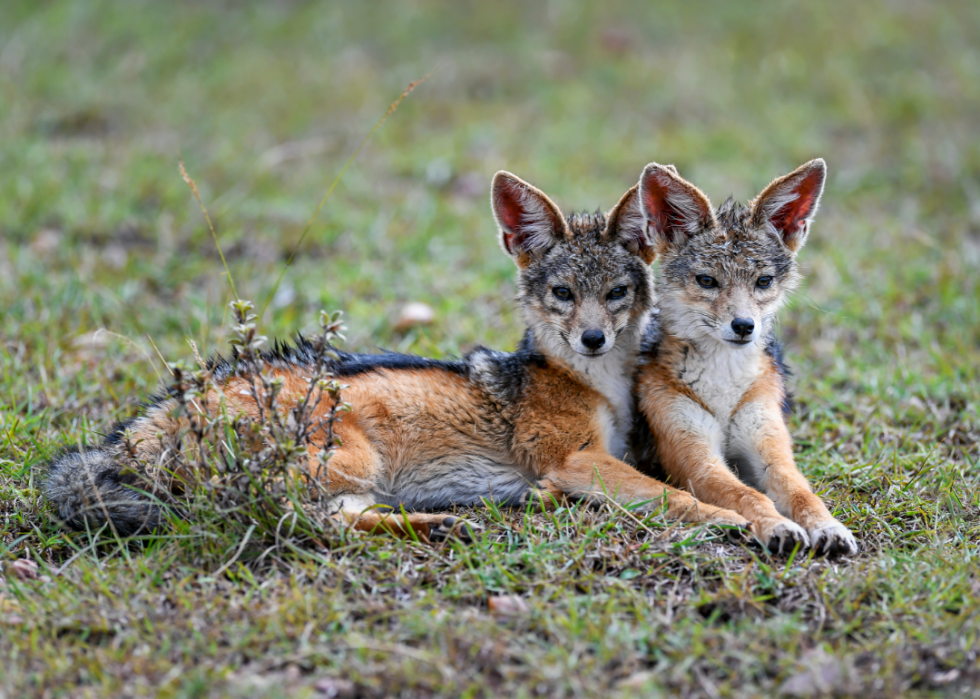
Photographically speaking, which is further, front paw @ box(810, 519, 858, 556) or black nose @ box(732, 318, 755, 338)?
black nose @ box(732, 318, 755, 338)

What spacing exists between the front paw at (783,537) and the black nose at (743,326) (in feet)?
3.26

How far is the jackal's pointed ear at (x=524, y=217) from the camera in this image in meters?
4.84

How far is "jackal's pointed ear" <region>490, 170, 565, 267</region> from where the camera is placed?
4.84 m

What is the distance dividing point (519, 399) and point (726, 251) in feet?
4.49

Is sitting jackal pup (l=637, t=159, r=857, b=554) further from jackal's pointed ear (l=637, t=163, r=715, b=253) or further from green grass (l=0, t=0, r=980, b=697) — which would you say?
green grass (l=0, t=0, r=980, b=697)

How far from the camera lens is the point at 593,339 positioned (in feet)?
14.8

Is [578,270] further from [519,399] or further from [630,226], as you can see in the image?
[519,399]

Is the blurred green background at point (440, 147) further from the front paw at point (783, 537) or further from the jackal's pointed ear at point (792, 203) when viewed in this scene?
the front paw at point (783, 537)

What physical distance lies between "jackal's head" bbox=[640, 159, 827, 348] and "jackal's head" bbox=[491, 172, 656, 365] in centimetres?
14

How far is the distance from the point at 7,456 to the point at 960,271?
24.5 feet

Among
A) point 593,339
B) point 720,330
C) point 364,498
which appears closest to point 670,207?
point 720,330

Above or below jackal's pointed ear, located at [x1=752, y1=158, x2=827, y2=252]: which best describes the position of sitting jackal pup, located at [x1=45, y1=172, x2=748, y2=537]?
below

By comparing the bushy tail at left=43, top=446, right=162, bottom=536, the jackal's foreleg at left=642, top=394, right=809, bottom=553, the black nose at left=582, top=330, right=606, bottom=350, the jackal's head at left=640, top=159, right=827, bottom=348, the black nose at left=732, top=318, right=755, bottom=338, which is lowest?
the bushy tail at left=43, top=446, right=162, bottom=536

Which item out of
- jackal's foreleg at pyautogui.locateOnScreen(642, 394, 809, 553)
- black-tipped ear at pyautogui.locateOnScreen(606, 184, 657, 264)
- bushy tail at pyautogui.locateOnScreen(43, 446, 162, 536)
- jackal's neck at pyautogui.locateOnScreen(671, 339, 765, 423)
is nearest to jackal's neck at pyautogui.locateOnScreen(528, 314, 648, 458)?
jackal's foreleg at pyautogui.locateOnScreen(642, 394, 809, 553)
